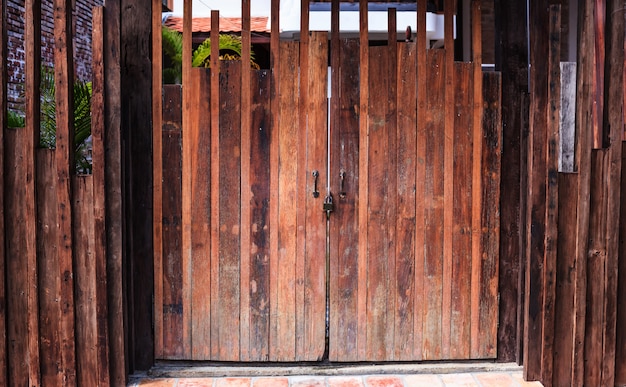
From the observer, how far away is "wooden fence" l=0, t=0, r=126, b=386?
3725mm

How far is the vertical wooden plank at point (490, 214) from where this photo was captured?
4082mm

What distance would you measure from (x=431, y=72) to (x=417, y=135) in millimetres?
434

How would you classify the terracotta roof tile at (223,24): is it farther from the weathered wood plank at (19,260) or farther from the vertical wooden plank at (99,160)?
the weathered wood plank at (19,260)

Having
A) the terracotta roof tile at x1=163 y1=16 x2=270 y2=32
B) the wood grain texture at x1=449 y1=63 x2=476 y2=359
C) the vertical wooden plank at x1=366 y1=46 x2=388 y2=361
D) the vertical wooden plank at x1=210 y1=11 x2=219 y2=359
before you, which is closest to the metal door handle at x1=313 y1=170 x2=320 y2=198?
the vertical wooden plank at x1=366 y1=46 x2=388 y2=361

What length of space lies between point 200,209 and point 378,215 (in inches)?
47.5

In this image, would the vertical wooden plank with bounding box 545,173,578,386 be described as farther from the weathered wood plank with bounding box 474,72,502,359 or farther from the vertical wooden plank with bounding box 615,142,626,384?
the weathered wood plank with bounding box 474,72,502,359

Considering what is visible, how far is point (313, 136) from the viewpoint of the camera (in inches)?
160

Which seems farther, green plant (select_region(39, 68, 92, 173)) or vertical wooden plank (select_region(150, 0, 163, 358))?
green plant (select_region(39, 68, 92, 173))

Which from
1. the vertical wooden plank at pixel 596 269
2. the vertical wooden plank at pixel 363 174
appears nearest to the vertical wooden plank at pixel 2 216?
the vertical wooden plank at pixel 363 174

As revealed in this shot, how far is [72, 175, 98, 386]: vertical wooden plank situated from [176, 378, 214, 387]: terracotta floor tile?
21.1 inches

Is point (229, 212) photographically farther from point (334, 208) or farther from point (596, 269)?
point (596, 269)

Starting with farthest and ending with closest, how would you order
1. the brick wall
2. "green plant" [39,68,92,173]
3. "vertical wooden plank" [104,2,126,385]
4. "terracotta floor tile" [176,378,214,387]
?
the brick wall → "green plant" [39,68,92,173] → "terracotta floor tile" [176,378,214,387] → "vertical wooden plank" [104,2,126,385]

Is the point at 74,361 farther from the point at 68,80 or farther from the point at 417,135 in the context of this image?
the point at 417,135

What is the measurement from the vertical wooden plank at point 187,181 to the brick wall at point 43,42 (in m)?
3.41
